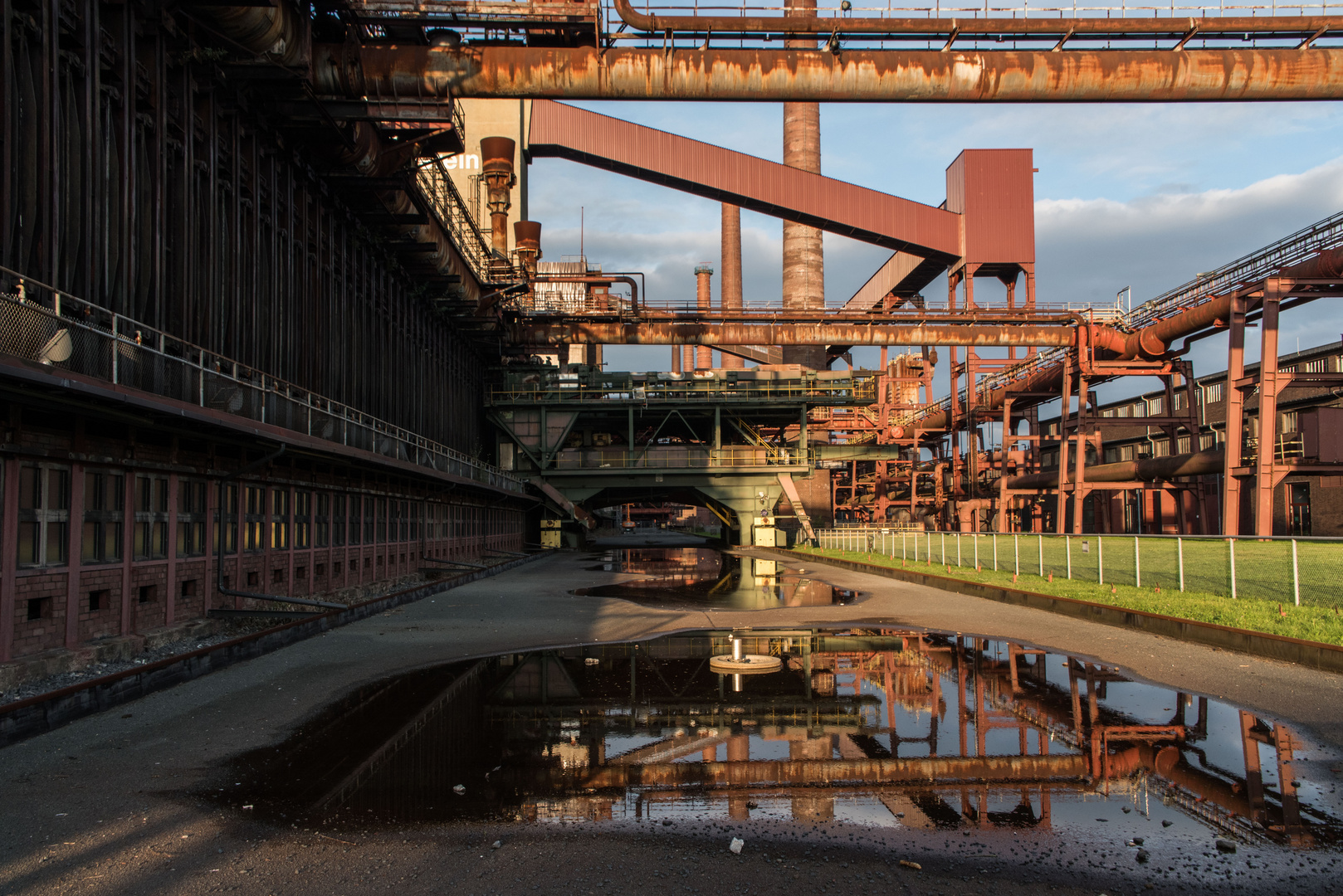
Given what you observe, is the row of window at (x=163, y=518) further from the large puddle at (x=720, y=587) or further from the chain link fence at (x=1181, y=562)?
the chain link fence at (x=1181, y=562)

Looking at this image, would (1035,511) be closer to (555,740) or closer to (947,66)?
(947,66)

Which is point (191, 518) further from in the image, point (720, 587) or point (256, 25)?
point (720, 587)

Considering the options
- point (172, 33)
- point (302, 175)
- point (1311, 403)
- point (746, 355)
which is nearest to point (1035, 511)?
point (1311, 403)

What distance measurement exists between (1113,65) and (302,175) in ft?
64.4

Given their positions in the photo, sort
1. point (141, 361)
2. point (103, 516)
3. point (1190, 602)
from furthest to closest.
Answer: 1. point (1190, 602)
2. point (141, 361)
3. point (103, 516)

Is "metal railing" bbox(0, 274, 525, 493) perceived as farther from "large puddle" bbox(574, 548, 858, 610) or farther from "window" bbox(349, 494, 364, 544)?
"large puddle" bbox(574, 548, 858, 610)

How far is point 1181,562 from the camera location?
57.6 ft

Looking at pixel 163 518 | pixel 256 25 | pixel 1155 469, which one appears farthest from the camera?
pixel 1155 469

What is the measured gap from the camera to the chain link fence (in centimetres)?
1431

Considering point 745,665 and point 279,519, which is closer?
point 745,665

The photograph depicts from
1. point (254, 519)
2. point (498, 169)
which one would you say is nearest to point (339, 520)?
point (254, 519)

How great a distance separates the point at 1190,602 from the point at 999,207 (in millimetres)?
37893

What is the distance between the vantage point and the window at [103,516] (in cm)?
1110

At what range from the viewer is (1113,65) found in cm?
2012
